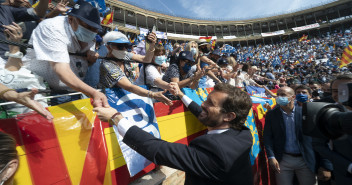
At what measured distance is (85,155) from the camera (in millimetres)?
1429

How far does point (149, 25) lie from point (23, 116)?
1489 inches

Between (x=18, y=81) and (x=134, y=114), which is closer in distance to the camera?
(x=18, y=81)

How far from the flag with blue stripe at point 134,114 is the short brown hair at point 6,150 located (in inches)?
33.5

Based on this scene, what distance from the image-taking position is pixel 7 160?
955 mm

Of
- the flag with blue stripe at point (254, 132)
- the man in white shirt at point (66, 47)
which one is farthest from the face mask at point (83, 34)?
Result: the flag with blue stripe at point (254, 132)

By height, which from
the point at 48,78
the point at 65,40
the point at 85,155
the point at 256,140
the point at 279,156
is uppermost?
the point at 65,40

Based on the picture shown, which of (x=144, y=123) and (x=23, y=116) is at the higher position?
(x=23, y=116)

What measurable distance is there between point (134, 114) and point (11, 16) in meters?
1.96

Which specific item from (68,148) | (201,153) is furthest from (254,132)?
(68,148)

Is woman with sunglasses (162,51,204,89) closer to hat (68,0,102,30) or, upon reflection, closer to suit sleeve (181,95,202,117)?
suit sleeve (181,95,202,117)

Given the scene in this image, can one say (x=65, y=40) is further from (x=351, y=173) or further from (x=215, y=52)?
(x=215, y=52)

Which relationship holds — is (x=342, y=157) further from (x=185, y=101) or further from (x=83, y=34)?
(x=83, y=34)

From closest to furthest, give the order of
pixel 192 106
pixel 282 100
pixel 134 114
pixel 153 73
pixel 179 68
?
pixel 134 114 < pixel 192 106 < pixel 153 73 < pixel 179 68 < pixel 282 100

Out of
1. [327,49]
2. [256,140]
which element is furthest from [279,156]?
[327,49]
